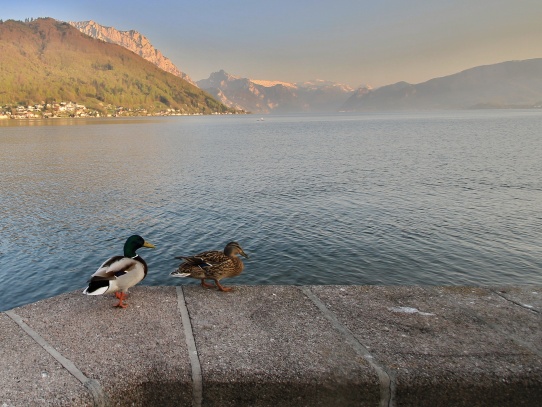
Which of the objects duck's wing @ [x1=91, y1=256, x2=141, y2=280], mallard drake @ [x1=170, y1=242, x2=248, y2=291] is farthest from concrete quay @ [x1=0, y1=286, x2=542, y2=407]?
mallard drake @ [x1=170, y1=242, x2=248, y2=291]

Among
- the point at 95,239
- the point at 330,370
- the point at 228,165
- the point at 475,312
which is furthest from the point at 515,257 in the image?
the point at 228,165

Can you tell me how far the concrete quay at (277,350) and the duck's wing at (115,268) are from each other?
17.9 inches

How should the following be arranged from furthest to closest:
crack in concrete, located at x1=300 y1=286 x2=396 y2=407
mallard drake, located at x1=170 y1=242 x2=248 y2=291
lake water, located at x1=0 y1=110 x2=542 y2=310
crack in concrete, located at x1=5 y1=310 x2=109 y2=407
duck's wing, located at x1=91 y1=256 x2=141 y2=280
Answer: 1. lake water, located at x1=0 y1=110 x2=542 y2=310
2. mallard drake, located at x1=170 y1=242 x2=248 y2=291
3. duck's wing, located at x1=91 y1=256 x2=141 y2=280
4. crack in concrete, located at x1=300 y1=286 x2=396 y2=407
5. crack in concrete, located at x1=5 y1=310 x2=109 y2=407

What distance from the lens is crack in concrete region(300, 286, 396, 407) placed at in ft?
14.6

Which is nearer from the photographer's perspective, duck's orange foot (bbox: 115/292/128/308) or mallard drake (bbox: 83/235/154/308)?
mallard drake (bbox: 83/235/154/308)

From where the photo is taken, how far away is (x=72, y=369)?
4641 millimetres

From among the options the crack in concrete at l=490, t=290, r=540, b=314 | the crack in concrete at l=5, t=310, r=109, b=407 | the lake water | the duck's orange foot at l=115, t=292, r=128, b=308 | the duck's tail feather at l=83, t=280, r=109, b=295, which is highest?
the duck's tail feather at l=83, t=280, r=109, b=295

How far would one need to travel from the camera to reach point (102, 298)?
6.75 m

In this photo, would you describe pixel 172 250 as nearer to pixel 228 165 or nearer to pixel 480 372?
pixel 480 372

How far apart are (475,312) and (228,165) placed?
47291 mm

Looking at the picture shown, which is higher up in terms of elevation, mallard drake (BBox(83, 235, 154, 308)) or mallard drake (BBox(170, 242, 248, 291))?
mallard drake (BBox(83, 235, 154, 308))

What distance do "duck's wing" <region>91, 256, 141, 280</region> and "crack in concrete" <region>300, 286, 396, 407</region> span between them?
313 centimetres

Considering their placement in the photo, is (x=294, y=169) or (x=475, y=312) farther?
(x=294, y=169)

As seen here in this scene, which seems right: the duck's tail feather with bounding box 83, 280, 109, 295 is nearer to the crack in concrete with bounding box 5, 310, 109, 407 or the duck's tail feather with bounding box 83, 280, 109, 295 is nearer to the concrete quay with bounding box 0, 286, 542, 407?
the concrete quay with bounding box 0, 286, 542, 407
